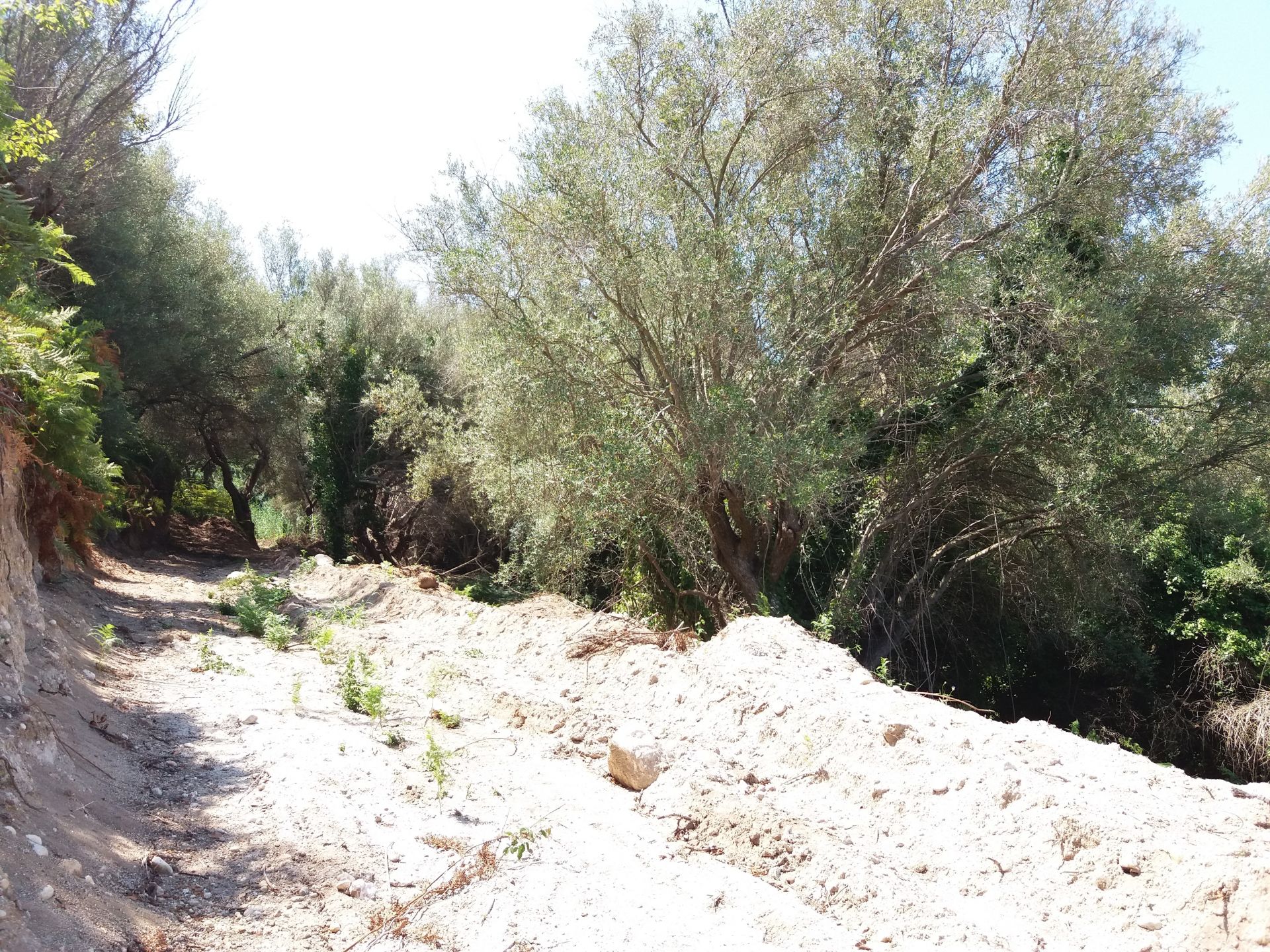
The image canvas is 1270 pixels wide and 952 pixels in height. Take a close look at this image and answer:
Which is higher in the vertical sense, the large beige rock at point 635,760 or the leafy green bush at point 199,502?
the leafy green bush at point 199,502

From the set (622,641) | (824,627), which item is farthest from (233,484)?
(824,627)

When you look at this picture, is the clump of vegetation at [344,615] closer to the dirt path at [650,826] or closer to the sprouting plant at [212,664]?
the sprouting plant at [212,664]

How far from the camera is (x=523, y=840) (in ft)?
15.6

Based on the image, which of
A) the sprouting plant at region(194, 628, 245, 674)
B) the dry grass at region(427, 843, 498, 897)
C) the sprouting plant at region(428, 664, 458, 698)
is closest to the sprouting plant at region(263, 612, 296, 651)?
the sprouting plant at region(194, 628, 245, 674)

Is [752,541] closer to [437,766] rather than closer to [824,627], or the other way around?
[824,627]

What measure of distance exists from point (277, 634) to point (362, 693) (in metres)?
3.31

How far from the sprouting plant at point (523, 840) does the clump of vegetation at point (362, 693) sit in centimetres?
259

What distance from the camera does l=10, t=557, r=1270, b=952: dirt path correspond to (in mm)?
3975

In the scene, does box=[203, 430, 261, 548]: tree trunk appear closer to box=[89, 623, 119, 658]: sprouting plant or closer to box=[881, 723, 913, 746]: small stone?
box=[89, 623, 119, 658]: sprouting plant

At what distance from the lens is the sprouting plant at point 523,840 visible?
4.46 m

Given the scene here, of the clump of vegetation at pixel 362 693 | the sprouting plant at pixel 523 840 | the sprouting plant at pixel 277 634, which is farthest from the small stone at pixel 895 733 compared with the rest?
the sprouting plant at pixel 277 634

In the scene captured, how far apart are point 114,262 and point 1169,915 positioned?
693 inches

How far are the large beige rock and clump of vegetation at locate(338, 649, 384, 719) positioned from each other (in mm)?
2015

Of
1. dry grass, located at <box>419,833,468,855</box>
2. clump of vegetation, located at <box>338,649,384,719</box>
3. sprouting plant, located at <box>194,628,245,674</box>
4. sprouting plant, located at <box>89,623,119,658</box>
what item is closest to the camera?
dry grass, located at <box>419,833,468,855</box>
